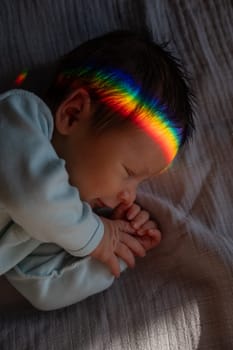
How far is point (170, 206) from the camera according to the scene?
3.00 ft

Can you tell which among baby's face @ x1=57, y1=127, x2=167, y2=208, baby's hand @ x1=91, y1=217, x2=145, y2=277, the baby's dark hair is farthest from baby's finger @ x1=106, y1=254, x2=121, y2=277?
the baby's dark hair

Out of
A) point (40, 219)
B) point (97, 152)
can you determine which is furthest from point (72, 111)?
point (40, 219)

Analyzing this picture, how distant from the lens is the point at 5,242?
0.81 metres

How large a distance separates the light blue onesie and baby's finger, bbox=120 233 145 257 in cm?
3

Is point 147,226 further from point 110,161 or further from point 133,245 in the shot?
point 110,161

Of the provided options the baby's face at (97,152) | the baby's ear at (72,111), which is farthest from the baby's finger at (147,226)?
the baby's ear at (72,111)

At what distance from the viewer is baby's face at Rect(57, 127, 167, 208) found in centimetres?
80

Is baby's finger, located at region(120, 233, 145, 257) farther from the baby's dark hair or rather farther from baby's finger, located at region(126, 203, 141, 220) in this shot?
the baby's dark hair

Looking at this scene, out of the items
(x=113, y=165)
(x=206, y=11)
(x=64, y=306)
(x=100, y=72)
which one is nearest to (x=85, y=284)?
(x=64, y=306)

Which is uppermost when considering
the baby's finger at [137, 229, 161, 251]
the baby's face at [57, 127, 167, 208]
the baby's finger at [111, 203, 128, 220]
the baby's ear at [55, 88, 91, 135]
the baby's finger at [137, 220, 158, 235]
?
the baby's ear at [55, 88, 91, 135]

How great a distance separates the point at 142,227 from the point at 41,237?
22 cm

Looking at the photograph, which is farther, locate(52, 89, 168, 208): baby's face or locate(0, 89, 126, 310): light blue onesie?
locate(52, 89, 168, 208): baby's face

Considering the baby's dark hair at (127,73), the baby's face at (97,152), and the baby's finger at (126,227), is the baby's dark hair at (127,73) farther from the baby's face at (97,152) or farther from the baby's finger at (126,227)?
the baby's finger at (126,227)

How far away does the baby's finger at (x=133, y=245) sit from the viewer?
90cm
